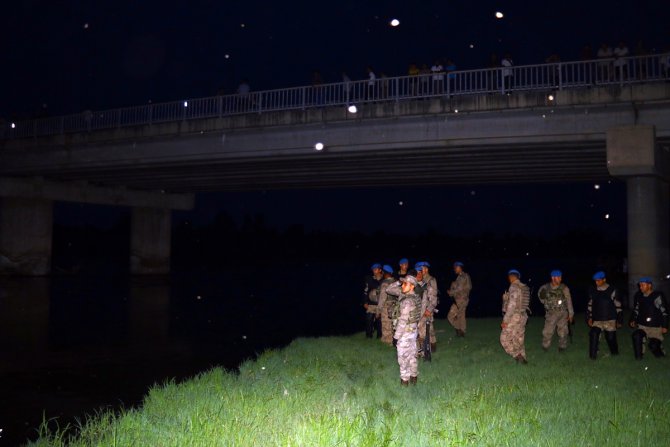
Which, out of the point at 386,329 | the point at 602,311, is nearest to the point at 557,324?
the point at 602,311

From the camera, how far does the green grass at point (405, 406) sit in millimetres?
6703

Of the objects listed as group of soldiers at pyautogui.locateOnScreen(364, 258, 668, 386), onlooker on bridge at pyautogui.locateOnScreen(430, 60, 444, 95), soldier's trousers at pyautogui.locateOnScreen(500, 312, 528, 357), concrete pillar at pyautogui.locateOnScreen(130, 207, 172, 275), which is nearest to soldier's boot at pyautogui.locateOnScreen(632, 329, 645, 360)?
group of soldiers at pyautogui.locateOnScreen(364, 258, 668, 386)

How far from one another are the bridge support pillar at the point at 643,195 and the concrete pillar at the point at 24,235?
33.1 meters

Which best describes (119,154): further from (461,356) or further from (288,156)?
(461,356)

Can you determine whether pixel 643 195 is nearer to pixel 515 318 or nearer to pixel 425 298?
pixel 515 318

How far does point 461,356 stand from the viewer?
41.2 ft

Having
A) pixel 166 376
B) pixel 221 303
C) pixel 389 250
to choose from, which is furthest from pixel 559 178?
pixel 389 250

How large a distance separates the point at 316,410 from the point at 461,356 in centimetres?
522

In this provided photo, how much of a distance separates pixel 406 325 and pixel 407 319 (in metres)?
0.10

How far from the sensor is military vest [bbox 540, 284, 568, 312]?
40.6 feet

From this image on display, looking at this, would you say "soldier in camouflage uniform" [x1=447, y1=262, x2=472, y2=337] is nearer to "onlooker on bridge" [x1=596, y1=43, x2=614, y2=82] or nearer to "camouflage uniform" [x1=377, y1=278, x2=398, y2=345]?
"camouflage uniform" [x1=377, y1=278, x2=398, y2=345]

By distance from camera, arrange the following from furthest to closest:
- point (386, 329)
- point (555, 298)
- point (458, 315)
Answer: point (458, 315) → point (386, 329) → point (555, 298)

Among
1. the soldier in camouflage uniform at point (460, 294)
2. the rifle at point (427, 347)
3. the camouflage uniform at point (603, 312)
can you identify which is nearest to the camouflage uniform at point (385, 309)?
the rifle at point (427, 347)

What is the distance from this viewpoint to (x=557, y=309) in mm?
12461
